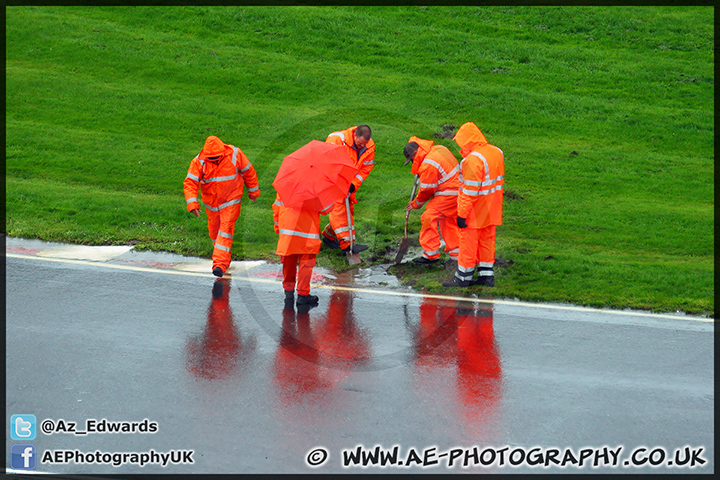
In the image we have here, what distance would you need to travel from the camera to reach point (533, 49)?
19.7 m

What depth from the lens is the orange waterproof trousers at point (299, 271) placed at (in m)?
8.69

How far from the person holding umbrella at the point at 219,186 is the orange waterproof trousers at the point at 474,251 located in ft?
10.0

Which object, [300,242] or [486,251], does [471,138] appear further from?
[300,242]

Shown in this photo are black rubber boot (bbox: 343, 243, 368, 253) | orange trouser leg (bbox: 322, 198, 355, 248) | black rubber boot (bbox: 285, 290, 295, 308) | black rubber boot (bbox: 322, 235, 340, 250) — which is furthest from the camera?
black rubber boot (bbox: 322, 235, 340, 250)

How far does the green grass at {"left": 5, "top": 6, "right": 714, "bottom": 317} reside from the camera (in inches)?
433

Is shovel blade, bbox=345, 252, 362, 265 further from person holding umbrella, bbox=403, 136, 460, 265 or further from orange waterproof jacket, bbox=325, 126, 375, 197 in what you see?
orange waterproof jacket, bbox=325, 126, 375, 197

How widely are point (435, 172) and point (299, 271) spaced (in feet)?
8.48

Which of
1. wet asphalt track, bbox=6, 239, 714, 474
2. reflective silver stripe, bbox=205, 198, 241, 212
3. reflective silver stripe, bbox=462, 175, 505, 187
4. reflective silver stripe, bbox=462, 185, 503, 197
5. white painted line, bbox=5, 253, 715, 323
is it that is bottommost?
wet asphalt track, bbox=6, 239, 714, 474

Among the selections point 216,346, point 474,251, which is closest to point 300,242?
point 216,346

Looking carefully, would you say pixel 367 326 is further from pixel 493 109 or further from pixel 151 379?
pixel 493 109

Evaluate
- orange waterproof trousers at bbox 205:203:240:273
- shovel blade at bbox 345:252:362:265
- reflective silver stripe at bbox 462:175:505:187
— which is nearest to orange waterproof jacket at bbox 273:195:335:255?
orange waterproof trousers at bbox 205:203:240:273

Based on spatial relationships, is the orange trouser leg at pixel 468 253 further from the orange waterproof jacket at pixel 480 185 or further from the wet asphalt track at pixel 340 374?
the wet asphalt track at pixel 340 374

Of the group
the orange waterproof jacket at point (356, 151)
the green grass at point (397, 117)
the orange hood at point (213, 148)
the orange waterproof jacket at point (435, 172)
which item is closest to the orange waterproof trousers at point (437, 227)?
the orange waterproof jacket at point (435, 172)

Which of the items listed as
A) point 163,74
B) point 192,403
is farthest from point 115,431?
point 163,74
